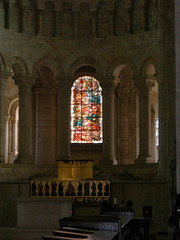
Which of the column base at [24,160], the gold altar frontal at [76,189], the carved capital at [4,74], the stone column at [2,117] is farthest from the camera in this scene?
the column base at [24,160]

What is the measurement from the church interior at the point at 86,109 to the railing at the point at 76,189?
5 centimetres

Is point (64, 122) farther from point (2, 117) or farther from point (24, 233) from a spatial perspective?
point (24, 233)

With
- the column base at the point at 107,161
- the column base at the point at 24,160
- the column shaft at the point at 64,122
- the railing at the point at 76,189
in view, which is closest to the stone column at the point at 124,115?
the column base at the point at 107,161

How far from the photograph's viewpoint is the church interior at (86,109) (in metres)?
26.2

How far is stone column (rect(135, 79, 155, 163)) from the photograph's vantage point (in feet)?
107

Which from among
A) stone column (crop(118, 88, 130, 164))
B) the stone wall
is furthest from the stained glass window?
the stone wall

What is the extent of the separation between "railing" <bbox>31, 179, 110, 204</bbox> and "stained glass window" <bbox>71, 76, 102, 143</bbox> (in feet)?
32.6

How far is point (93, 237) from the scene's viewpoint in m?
8.62

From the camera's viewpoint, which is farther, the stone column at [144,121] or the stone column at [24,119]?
the stone column at [24,119]

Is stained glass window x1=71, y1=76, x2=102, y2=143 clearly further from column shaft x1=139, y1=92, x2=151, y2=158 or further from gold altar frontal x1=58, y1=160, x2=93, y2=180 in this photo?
gold altar frontal x1=58, y1=160, x2=93, y2=180

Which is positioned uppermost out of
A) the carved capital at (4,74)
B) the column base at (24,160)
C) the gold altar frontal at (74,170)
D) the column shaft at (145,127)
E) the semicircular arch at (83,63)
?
the semicircular arch at (83,63)

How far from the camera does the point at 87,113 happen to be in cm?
3772

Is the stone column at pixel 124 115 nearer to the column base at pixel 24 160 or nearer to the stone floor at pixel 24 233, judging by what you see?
the column base at pixel 24 160

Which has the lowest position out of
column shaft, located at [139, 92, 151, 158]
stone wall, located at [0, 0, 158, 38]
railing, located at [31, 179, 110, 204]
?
railing, located at [31, 179, 110, 204]
